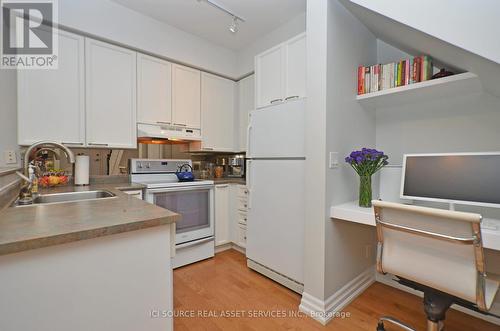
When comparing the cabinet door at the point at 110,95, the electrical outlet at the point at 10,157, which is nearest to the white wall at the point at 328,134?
the cabinet door at the point at 110,95

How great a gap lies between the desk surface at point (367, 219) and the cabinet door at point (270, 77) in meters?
1.29

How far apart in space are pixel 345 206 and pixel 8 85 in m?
2.79

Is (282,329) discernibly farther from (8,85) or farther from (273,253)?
(8,85)

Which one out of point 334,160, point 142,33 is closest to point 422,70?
point 334,160

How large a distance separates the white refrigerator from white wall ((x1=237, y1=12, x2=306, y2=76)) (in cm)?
113

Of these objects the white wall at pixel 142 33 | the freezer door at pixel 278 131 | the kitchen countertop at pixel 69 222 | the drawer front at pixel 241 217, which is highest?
the white wall at pixel 142 33

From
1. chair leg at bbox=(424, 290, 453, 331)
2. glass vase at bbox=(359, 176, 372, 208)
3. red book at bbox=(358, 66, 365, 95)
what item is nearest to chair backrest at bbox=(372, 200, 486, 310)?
chair leg at bbox=(424, 290, 453, 331)

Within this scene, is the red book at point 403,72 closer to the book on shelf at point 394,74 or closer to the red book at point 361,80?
the book on shelf at point 394,74

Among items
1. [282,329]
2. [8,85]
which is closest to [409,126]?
[282,329]

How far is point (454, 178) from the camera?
1465 mm

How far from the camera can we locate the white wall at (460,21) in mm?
1045

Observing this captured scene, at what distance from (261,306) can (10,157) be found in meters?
2.27

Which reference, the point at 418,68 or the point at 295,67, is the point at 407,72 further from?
the point at 295,67

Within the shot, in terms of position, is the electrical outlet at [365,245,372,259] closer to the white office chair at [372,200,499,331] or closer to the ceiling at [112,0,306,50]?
the white office chair at [372,200,499,331]
